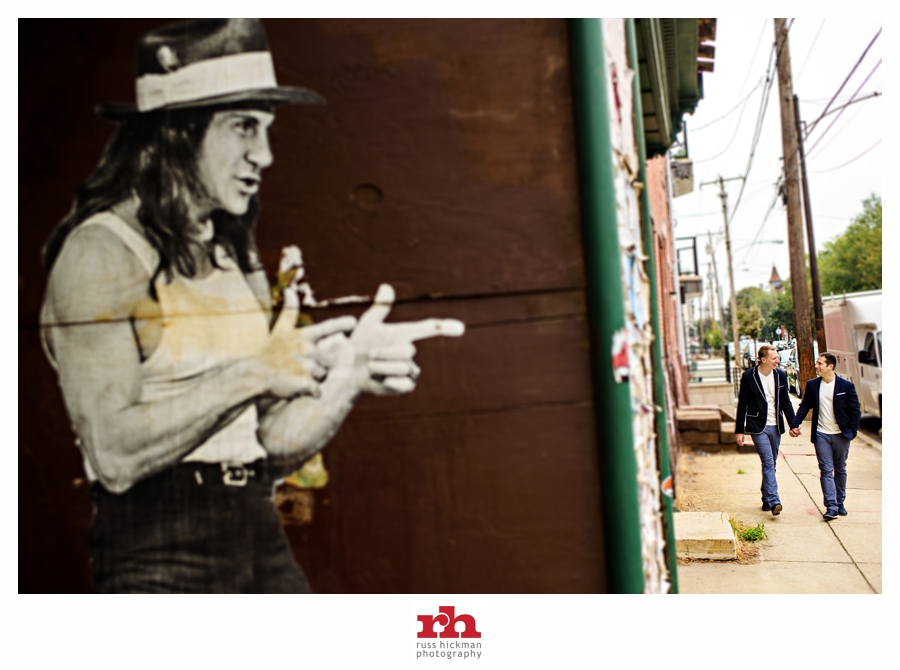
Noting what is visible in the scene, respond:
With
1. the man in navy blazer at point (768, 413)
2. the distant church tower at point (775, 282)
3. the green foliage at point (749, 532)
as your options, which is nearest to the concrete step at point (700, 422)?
the distant church tower at point (775, 282)

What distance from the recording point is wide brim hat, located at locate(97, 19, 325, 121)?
7.71 feet

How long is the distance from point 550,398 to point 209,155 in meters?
1.52

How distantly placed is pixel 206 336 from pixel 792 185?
8.73 metres

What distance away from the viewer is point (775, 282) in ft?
36.4

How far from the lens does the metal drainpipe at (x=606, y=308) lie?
2096 millimetres

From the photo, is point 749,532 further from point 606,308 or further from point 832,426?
point 606,308

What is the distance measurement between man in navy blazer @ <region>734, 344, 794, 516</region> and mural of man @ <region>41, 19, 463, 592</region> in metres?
4.53

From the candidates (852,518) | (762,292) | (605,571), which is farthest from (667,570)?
(762,292)

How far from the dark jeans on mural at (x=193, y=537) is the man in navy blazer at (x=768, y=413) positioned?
4710 millimetres

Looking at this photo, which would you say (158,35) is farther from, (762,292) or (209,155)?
(762,292)
